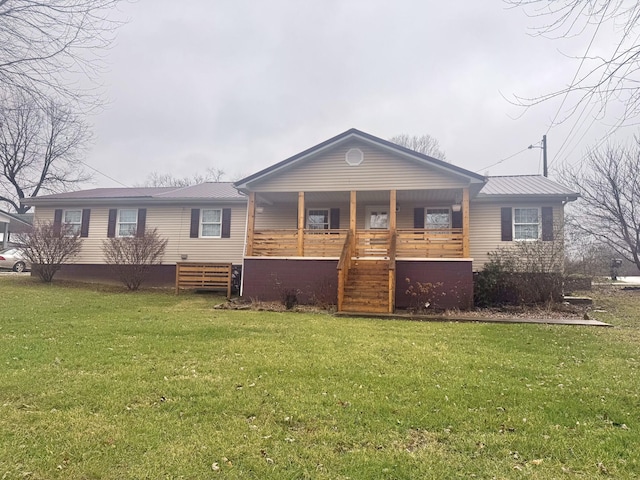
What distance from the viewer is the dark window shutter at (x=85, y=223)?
679 inches

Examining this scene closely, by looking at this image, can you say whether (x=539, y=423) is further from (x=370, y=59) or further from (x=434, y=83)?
(x=370, y=59)

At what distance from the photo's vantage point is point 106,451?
2.96m

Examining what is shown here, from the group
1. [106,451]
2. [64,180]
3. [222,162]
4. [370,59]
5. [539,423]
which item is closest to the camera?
[106,451]

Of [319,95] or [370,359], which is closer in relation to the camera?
[370,359]

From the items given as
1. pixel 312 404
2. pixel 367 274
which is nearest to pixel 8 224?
pixel 367 274

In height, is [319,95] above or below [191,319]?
above

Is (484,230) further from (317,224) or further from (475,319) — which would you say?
(317,224)

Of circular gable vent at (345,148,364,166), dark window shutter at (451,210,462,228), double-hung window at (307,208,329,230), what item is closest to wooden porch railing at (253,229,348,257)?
circular gable vent at (345,148,364,166)

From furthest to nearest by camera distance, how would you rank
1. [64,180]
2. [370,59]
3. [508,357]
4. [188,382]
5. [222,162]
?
[222,162] → [64,180] → [370,59] → [508,357] → [188,382]

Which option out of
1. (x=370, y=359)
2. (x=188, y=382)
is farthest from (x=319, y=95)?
(x=188, y=382)

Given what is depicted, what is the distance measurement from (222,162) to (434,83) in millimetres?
48510

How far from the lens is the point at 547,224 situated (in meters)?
13.8

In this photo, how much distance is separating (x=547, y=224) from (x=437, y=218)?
369 cm

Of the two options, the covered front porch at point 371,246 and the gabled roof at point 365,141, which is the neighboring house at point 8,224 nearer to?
the gabled roof at point 365,141
